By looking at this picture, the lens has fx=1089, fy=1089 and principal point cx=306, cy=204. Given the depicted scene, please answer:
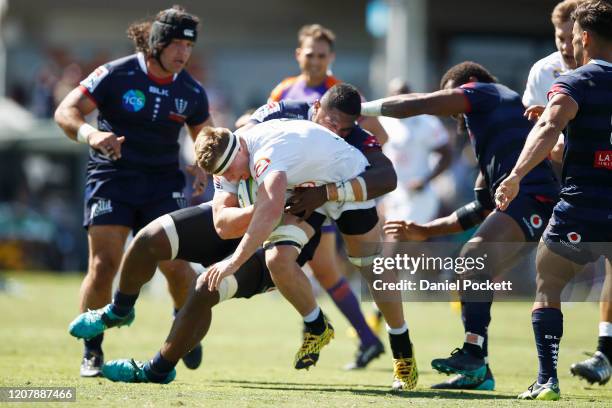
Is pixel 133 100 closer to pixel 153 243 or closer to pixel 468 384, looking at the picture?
pixel 153 243

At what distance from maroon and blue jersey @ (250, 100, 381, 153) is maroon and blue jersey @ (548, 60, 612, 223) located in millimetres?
1493

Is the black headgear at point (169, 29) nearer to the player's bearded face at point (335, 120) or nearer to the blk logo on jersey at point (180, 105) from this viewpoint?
the blk logo on jersey at point (180, 105)

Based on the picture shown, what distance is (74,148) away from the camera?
80.8 ft

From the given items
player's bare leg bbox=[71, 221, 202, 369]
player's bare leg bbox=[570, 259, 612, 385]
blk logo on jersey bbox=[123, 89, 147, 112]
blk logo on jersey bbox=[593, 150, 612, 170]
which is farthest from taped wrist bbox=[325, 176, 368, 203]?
blk logo on jersey bbox=[123, 89, 147, 112]

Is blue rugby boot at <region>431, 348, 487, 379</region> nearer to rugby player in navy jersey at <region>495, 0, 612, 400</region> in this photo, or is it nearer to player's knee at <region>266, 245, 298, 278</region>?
rugby player in navy jersey at <region>495, 0, 612, 400</region>

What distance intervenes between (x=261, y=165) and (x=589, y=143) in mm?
1973

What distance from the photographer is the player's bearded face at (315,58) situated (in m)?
9.89

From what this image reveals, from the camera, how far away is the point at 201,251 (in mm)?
7164

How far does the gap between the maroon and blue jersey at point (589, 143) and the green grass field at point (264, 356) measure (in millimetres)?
1177

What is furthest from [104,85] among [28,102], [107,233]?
[28,102]

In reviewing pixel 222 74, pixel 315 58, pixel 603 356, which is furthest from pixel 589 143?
pixel 222 74

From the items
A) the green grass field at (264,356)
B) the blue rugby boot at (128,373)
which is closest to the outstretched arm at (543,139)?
the green grass field at (264,356)

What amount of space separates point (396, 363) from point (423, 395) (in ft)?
1.45

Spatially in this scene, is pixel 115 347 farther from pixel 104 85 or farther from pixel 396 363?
pixel 396 363
